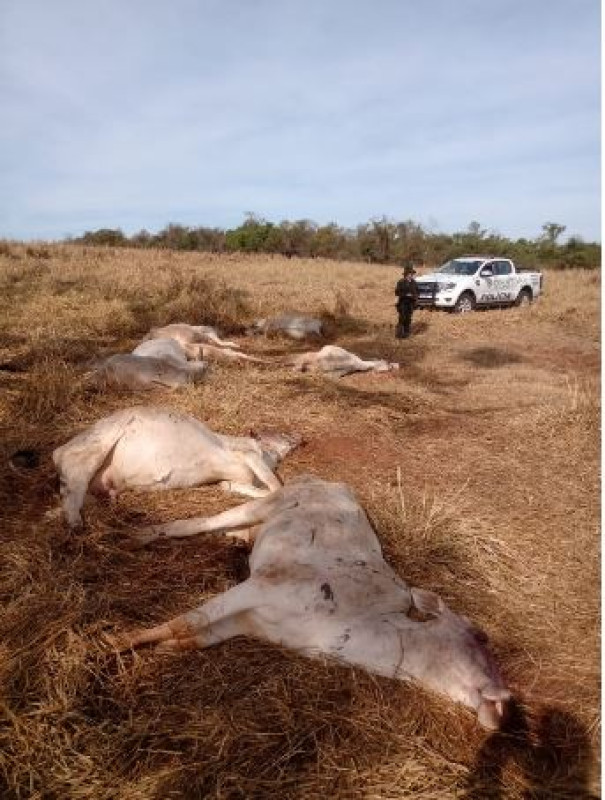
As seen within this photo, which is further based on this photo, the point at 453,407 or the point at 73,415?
the point at 453,407

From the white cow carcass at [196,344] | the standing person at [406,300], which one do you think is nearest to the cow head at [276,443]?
the white cow carcass at [196,344]

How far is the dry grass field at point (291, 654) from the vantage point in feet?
7.44

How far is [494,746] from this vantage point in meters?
2.39

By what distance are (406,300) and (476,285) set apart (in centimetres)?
541

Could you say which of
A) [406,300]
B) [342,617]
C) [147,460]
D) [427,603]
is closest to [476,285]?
[406,300]

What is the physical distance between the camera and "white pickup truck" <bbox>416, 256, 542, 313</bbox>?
623 inches

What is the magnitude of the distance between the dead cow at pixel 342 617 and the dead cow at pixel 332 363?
5257 mm

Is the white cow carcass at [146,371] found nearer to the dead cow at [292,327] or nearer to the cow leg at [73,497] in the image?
the cow leg at [73,497]

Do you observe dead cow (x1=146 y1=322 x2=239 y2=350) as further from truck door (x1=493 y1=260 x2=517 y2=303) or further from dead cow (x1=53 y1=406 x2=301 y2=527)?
truck door (x1=493 y1=260 x2=517 y2=303)

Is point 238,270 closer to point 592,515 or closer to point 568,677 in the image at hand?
point 592,515

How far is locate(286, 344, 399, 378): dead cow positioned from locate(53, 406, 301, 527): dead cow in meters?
4.17

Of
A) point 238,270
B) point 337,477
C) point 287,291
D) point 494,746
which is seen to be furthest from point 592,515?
point 238,270

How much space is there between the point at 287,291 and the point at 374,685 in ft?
48.4

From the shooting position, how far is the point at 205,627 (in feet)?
8.95
